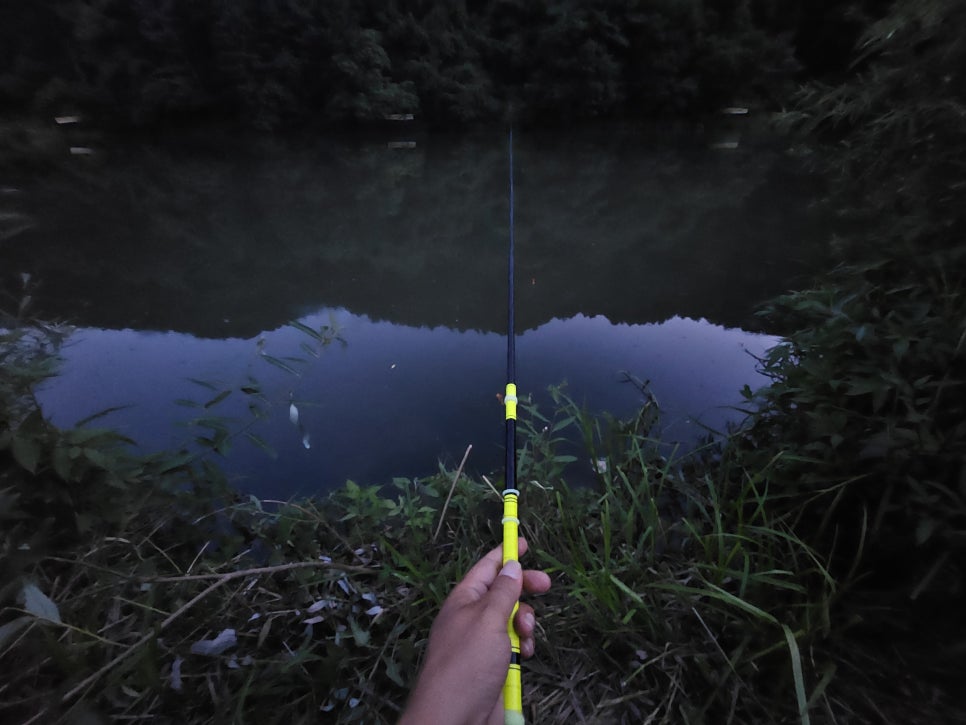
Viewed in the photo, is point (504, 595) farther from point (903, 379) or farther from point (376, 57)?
point (376, 57)

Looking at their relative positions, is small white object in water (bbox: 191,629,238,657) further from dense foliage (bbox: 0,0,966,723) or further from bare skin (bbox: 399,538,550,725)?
bare skin (bbox: 399,538,550,725)

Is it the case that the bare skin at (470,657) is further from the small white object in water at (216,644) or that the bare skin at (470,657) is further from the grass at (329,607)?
the small white object in water at (216,644)

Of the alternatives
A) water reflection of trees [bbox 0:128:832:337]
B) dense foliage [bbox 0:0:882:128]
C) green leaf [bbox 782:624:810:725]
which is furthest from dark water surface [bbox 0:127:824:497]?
dense foliage [bbox 0:0:882:128]

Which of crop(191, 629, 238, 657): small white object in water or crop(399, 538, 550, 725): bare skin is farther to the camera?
crop(191, 629, 238, 657): small white object in water

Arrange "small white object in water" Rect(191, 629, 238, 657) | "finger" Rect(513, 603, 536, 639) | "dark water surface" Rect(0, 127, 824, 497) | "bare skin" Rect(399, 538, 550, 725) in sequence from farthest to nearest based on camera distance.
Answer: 1. "dark water surface" Rect(0, 127, 824, 497)
2. "small white object in water" Rect(191, 629, 238, 657)
3. "finger" Rect(513, 603, 536, 639)
4. "bare skin" Rect(399, 538, 550, 725)

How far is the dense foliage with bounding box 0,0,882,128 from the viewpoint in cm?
928

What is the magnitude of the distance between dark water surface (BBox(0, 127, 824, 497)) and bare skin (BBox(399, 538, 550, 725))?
39.4 inches

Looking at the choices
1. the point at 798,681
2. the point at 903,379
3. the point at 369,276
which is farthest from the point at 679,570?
the point at 369,276

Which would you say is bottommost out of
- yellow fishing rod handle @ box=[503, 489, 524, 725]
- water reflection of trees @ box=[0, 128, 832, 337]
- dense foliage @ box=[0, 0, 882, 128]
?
yellow fishing rod handle @ box=[503, 489, 524, 725]

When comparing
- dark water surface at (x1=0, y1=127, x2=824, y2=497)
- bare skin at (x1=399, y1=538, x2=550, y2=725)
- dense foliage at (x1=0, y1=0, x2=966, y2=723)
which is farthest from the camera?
dark water surface at (x1=0, y1=127, x2=824, y2=497)

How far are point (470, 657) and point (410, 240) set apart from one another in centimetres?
423

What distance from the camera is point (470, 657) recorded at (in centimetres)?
63

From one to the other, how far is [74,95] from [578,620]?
44.1 ft

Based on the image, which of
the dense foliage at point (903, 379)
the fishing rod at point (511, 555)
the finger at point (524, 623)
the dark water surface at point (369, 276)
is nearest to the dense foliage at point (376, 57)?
the dark water surface at point (369, 276)
